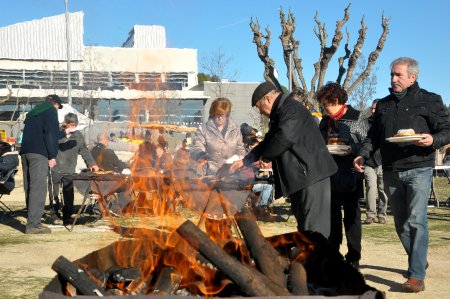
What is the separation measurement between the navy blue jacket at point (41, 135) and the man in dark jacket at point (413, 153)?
5742 mm

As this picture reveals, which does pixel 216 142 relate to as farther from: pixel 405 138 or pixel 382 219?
pixel 405 138

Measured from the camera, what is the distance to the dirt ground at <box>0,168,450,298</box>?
6289mm

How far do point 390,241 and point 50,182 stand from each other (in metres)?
6.22

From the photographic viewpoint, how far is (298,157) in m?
5.38

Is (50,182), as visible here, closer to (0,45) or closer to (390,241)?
(390,241)

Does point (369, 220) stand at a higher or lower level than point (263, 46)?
lower

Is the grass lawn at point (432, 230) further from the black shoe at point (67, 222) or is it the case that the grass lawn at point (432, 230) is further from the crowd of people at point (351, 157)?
the black shoe at point (67, 222)

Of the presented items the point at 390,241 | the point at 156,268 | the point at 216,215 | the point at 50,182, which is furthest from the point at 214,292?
the point at 50,182

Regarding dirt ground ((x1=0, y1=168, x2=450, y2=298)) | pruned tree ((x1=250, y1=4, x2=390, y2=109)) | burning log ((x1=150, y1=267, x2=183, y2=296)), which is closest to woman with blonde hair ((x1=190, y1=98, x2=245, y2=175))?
dirt ground ((x1=0, y1=168, x2=450, y2=298))

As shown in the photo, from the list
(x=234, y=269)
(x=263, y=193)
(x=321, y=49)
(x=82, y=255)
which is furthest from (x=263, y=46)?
(x=234, y=269)

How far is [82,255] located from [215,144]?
2.59m

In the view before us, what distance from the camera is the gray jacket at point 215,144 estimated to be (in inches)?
367

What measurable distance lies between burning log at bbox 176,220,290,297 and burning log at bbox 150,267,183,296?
316 mm

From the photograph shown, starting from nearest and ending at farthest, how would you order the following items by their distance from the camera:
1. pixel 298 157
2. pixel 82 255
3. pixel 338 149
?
pixel 298 157
pixel 338 149
pixel 82 255
